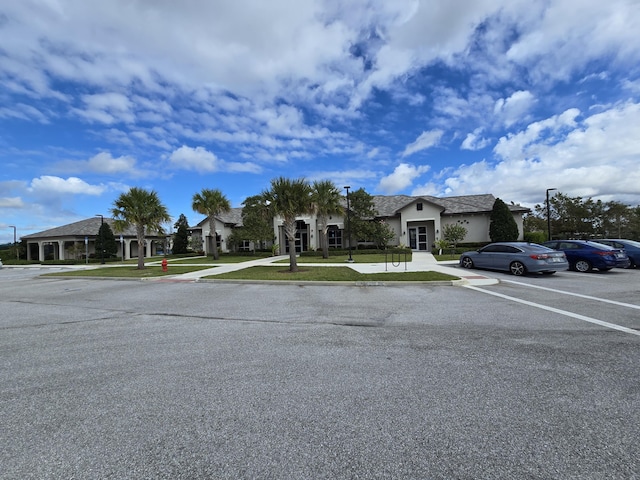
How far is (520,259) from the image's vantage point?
46.3ft

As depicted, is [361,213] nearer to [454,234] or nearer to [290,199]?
[454,234]

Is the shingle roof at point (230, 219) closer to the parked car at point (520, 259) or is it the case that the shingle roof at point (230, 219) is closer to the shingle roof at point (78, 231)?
the shingle roof at point (78, 231)

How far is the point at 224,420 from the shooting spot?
3064 mm

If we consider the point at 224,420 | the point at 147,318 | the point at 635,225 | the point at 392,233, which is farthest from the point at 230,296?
the point at 635,225

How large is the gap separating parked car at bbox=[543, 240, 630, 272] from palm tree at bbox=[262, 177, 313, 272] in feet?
43.1

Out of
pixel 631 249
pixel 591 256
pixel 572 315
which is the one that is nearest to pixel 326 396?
pixel 572 315

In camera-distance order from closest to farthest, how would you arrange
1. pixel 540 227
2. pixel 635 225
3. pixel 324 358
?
1. pixel 324 358
2. pixel 635 225
3. pixel 540 227

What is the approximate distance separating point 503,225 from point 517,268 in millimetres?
15891

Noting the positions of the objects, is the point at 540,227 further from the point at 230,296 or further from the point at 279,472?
the point at 279,472

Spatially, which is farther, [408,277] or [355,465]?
[408,277]

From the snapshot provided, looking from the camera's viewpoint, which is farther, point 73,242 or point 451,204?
point 73,242

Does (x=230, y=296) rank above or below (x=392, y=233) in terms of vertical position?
below

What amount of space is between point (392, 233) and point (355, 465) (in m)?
28.2

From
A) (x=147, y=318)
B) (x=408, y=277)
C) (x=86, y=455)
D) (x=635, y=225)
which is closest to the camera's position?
(x=86, y=455)
